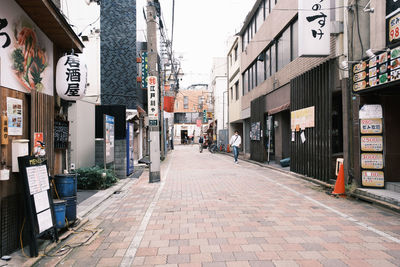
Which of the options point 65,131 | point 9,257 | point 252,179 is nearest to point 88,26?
point 65,131

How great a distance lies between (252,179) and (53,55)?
26.8 feet

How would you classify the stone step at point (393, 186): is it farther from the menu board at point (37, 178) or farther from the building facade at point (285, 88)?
the menu board at point (37, 178)

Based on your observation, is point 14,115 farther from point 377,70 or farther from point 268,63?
point 268,63

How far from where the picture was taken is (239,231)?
510 cm

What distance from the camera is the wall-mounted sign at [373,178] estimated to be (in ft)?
25.6

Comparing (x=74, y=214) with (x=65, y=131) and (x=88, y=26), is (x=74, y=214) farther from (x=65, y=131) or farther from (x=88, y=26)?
(x=88, y=26)

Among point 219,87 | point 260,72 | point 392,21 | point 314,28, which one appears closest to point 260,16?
point 260,72

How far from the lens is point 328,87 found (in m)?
9.59

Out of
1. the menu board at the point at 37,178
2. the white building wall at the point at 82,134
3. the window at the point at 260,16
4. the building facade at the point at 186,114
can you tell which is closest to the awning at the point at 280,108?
the window at the point at 260,16

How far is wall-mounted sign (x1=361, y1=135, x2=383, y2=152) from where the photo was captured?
7.81m

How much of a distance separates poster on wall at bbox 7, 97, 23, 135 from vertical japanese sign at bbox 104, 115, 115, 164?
19.5 ft

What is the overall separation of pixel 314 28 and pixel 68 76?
7.55m

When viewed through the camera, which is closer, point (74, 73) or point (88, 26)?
point (74, 73)

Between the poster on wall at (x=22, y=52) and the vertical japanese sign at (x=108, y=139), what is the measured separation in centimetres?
485
